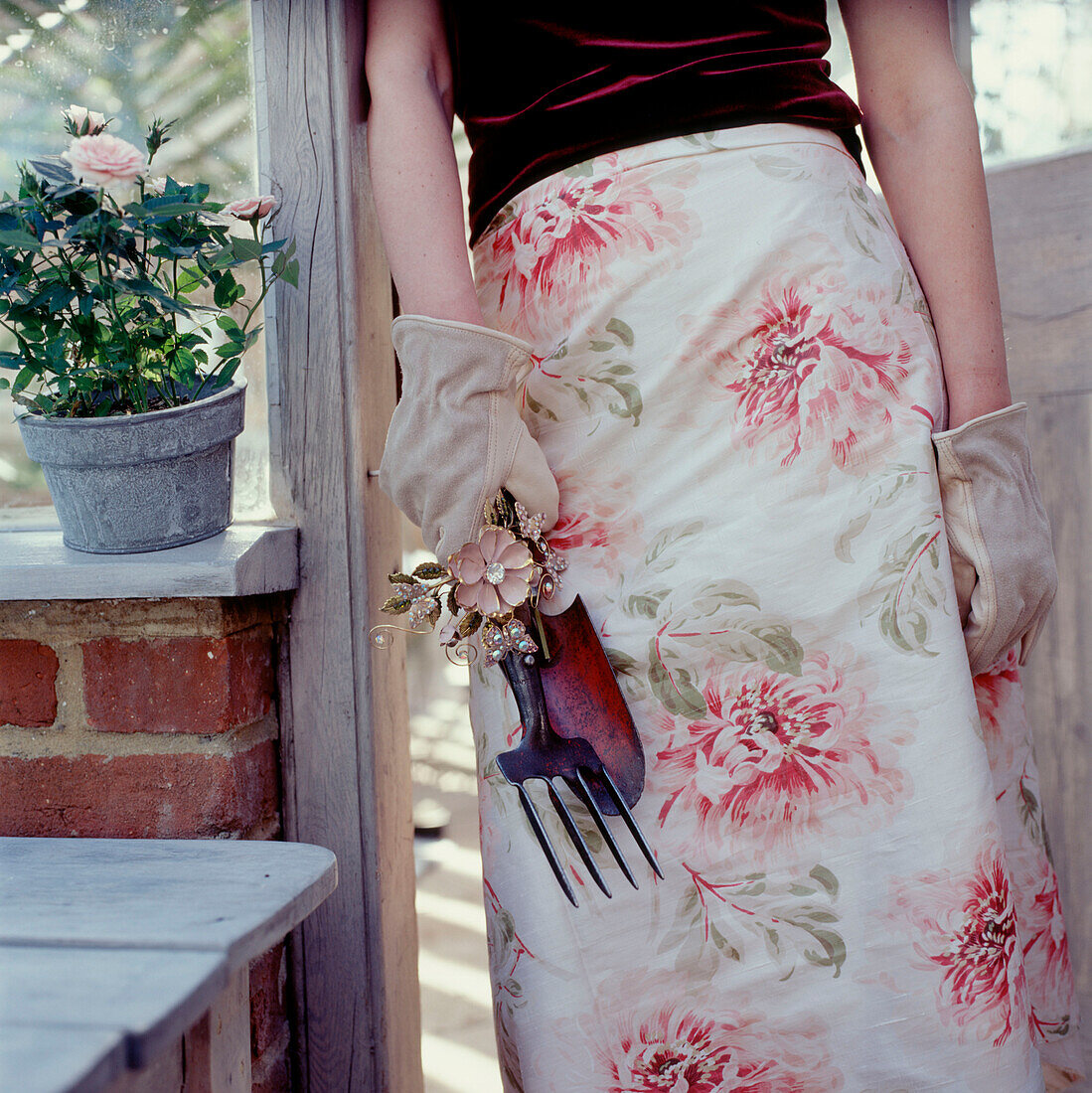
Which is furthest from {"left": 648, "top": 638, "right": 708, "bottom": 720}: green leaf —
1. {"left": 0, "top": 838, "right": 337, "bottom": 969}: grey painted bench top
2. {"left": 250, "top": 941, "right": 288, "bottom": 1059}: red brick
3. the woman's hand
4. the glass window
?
the glass window

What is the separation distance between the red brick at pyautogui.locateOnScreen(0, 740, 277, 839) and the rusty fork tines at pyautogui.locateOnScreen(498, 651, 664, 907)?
0.31m

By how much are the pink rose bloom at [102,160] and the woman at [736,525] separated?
0.61 ft

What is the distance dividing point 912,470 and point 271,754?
655 millimetres

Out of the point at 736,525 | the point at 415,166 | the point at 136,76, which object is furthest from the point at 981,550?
the point at 136,76

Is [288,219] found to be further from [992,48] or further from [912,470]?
[992,48]

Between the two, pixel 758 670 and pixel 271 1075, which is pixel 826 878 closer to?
→ pixel 758 670

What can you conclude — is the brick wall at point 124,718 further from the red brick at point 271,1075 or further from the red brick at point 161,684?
the red brick at point 271,1075

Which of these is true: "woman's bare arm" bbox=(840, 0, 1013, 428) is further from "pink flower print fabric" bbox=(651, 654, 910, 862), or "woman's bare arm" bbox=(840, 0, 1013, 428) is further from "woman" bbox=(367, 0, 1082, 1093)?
"pink flower print fabric" bbox=(651, 654, 910, 862)

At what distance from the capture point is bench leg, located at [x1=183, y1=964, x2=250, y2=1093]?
1.79 feet

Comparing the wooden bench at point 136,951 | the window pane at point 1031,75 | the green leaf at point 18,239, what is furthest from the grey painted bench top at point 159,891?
the window pane at point 1031,75

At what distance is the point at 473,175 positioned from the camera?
81 cm

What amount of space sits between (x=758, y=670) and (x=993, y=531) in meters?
0.21

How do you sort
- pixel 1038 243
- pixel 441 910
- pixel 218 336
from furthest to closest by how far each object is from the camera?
pixel 441 910, pixel 1038 243, pixel 218 336

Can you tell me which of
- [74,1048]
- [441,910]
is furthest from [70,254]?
[441,910]
